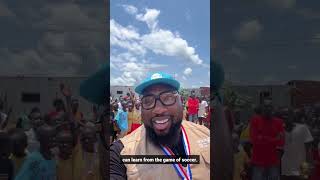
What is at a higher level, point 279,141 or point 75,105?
point 75,105

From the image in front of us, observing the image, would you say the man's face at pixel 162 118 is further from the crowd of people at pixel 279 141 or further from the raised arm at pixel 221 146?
the crowd of people at pixel 279 141

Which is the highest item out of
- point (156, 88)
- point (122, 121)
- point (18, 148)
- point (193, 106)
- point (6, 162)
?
point (156, 88)

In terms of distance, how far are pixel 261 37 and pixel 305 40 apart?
30 cm

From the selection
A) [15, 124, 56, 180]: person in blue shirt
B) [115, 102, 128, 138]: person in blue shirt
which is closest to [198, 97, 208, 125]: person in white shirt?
[115, 102, 128, 138]: person in blue shirt

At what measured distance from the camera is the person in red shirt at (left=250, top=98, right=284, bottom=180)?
262cm

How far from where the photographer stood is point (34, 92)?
2.66 meters

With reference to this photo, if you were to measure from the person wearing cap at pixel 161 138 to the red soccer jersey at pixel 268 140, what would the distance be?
35 centimetres

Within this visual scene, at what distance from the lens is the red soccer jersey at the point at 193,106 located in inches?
99.8

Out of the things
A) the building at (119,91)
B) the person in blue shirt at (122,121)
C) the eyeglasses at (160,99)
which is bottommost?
the person in blue shirt at (122,121)

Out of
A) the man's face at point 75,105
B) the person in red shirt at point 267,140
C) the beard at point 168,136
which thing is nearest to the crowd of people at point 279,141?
the person in red shirt at point 267,140

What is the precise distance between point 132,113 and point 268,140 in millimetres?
947

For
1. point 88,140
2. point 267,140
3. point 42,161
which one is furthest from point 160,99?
point 42,161

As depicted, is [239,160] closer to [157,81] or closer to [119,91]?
[157,81]

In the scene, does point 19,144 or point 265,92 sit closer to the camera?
point 265,92
